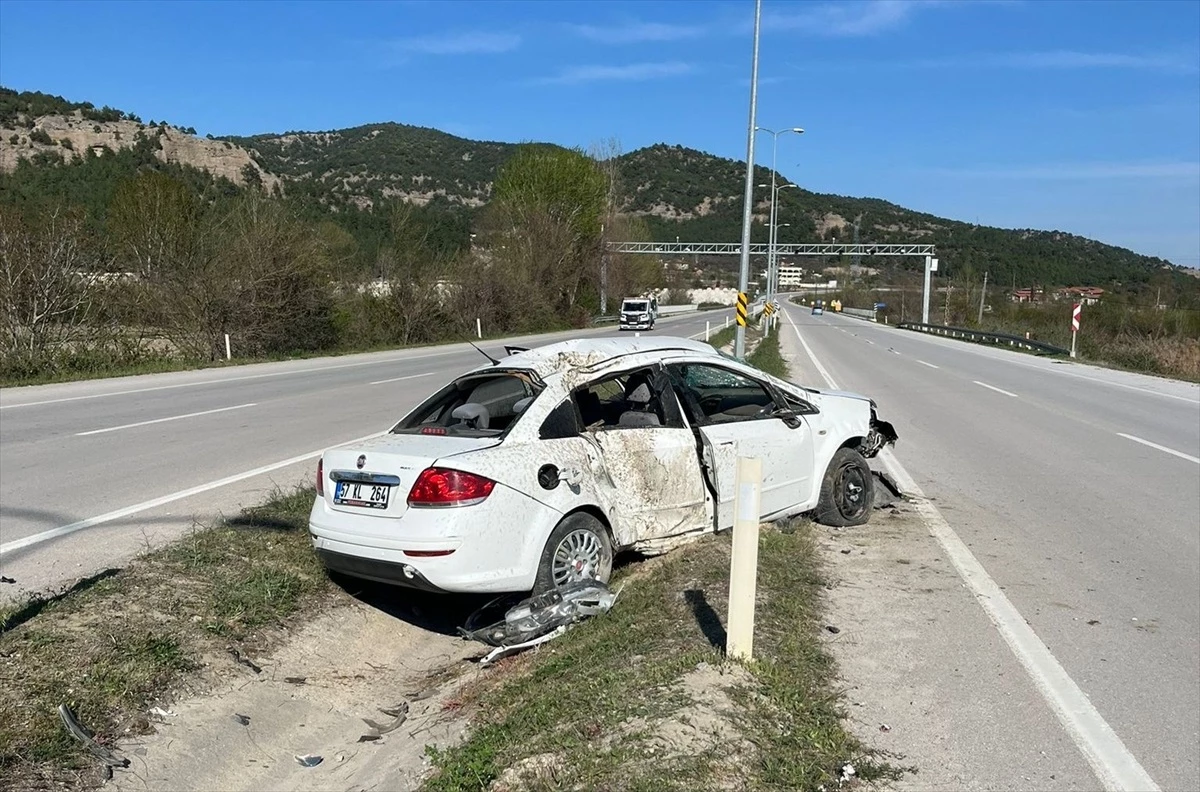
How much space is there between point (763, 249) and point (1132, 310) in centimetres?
6761

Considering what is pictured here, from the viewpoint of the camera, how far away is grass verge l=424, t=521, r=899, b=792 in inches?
137

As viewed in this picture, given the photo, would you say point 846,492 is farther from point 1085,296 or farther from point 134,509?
point 1085,296

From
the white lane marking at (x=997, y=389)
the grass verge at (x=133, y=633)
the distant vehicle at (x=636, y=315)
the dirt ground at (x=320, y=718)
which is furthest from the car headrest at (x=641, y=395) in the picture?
the distant vehicle at (x=636, y=315)

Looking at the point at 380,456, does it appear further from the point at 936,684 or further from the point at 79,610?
the point at 936,684

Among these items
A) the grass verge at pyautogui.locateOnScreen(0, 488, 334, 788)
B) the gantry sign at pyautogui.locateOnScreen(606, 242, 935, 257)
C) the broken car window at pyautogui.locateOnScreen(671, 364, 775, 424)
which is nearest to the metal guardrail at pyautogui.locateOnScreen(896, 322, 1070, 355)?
the broken car window at pyautogui.locateOnScreen(671, 364, 775, 424)

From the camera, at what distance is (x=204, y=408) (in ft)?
49.7

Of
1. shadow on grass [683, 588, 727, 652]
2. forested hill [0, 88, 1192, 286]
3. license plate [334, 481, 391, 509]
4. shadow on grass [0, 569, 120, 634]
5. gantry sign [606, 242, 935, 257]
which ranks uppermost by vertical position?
forested hill [0, 88, 1192, 286]

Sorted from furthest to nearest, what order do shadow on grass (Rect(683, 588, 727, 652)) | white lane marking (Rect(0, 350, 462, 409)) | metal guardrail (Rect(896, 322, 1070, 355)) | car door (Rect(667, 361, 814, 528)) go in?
metal guardrail (Rect(896, 322, 1070, 355)), white lane marking (Rect(0, 350, 462, 409)), car door (Rect(667, 361, 814, 528)), shadow on grass (Rect(683, 588, 727, 652))

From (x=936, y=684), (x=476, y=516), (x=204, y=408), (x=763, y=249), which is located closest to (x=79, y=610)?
(x=476, y=516)

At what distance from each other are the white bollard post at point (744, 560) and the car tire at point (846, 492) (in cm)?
314

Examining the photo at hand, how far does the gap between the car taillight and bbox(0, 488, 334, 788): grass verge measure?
126cm

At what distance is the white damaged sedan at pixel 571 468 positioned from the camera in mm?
5105

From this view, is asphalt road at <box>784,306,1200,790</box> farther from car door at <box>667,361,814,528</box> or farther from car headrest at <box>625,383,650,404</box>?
car headrest at <box>625,383,650,404</box>

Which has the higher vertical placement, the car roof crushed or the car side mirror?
the car roof crushed
